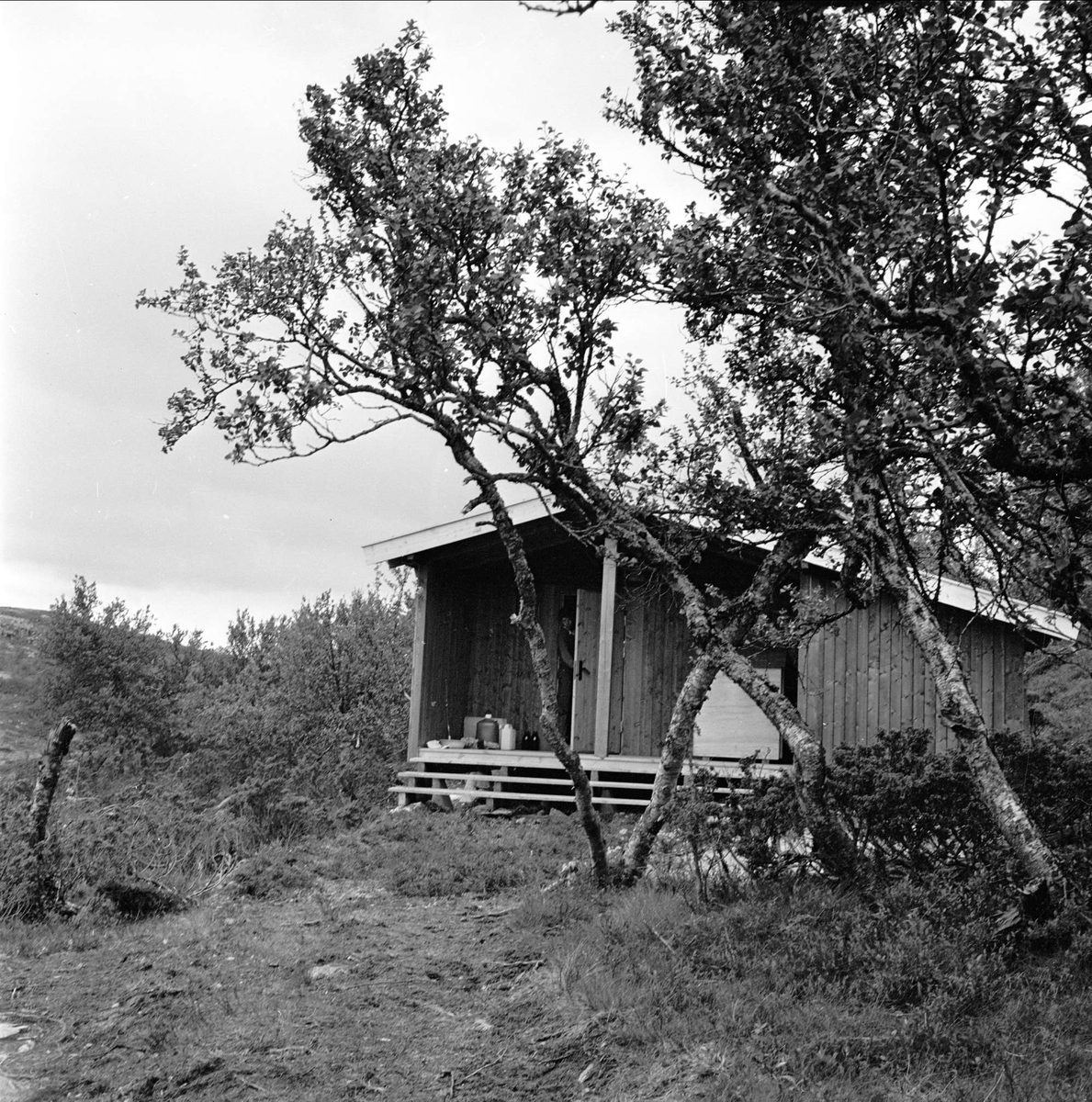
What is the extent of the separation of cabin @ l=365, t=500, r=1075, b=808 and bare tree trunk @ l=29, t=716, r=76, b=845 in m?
5.43

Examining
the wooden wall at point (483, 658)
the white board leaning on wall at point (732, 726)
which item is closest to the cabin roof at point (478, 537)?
the wooden wall at point (483, 658)

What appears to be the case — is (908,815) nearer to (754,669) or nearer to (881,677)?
(754,669)

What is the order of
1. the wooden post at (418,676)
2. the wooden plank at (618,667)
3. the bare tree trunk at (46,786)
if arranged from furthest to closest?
the wooden plank at (618,667), the wooden post at (418,676), the bare tree trunk at (46,786)

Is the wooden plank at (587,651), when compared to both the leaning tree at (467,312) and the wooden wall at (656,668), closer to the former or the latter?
the wooden wall at (656,668)

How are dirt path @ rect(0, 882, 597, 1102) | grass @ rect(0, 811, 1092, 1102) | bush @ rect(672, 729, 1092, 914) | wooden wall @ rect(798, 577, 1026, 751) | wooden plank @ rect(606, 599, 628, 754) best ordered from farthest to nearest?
wooden plank @ rect(606, 599, 628, 754) < wooden wall @ rect(798, 577, 1026, 751) < bush @ rect(672, 729, 1092, 914) < dirt path @ rect(0, 882, 597, 1102) < grass @ rect(0, 811, 1092, 1102)

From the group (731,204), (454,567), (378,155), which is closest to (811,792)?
(731,204)

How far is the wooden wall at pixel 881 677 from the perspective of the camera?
13.4 meters

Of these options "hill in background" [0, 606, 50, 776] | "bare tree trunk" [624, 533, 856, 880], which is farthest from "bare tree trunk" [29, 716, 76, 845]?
"hill in background" [0, 606, 50, 776]

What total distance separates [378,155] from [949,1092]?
7.34 meters

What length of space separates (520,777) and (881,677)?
4912 mm

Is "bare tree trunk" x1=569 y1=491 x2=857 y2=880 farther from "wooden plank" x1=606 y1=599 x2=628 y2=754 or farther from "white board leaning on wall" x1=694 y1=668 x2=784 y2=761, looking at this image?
"wooden plank" x1=606 y1=599 x2=628 y2=754

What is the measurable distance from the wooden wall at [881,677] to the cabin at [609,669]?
2cm

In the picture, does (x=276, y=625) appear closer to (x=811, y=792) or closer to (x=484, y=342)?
(x=484, y=342)

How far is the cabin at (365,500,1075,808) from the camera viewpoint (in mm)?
13508
